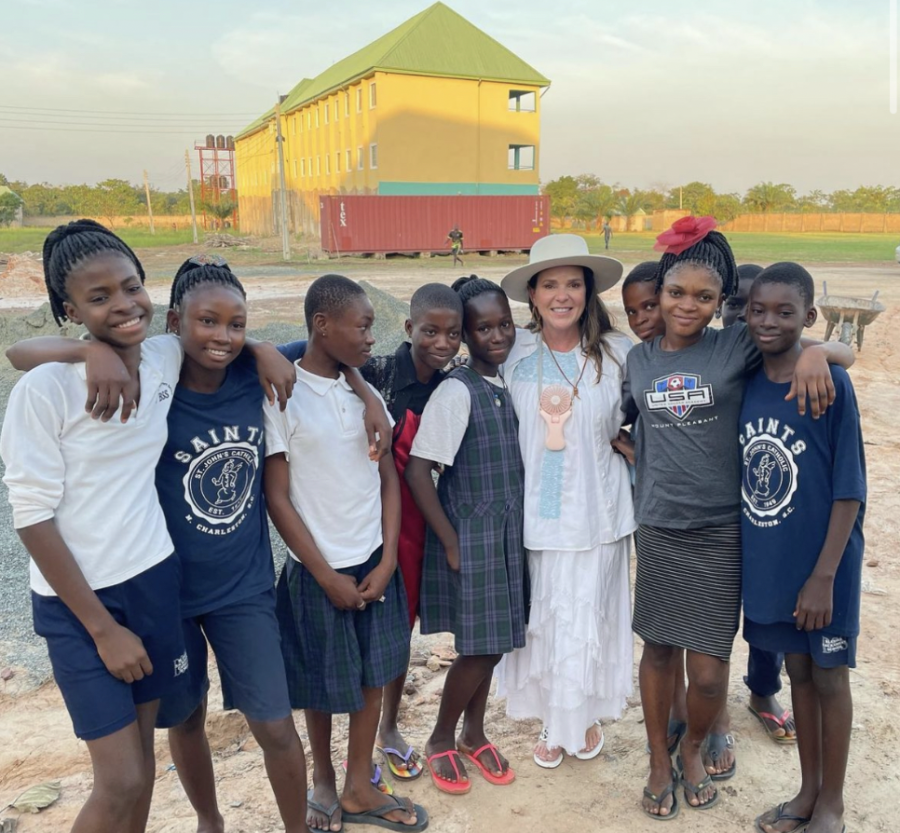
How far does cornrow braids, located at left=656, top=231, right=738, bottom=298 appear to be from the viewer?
236 cm

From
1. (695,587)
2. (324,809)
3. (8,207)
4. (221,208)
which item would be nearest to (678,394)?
(695,587)

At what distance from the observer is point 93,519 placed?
178 cm

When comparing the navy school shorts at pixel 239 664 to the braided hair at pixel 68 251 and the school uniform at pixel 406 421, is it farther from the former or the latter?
the braided hair at pixel 68 251

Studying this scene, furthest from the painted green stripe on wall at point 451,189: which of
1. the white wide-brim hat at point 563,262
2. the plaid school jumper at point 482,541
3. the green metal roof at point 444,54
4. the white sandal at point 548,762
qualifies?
the white sandal at point 548,762

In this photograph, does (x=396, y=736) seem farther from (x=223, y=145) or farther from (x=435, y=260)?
(x=223, y=145)

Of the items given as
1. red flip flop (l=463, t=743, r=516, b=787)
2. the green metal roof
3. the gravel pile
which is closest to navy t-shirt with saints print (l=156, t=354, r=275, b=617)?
red flip flop (l=463, t=743, r=516, b=787)

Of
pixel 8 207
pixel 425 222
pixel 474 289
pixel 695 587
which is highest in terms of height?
pixel 8 207

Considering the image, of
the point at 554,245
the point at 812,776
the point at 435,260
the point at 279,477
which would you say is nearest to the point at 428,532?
the point at 279,477

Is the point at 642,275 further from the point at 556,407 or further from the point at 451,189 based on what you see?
the point at 451,189

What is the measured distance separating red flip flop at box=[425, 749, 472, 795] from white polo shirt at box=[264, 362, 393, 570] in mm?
871

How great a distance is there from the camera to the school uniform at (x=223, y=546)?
1986 mm

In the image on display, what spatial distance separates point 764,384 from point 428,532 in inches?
45.2

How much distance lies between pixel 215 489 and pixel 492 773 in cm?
144

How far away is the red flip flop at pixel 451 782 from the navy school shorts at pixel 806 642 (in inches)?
42.0
